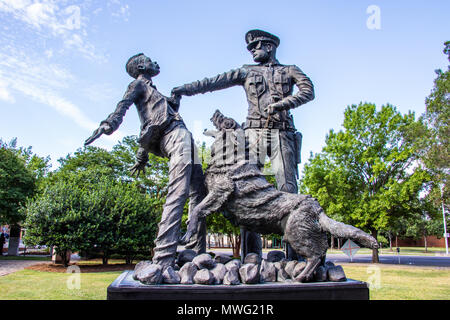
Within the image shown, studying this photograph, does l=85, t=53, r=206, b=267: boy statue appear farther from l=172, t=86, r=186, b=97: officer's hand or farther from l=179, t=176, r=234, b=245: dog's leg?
l=179, t=176, r=234, b=245: dog's leg

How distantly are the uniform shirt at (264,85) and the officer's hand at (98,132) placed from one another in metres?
1.38

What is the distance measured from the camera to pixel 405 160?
67.8ft

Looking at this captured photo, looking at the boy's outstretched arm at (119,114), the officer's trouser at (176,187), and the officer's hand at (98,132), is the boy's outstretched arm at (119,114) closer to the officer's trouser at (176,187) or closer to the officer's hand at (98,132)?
the officer's hand at (98,132)

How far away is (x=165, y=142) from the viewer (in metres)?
4.53

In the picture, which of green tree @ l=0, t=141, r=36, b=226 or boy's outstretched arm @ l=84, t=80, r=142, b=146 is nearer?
boy's outstretched arm @ l=84, t=80, r=142, b=146

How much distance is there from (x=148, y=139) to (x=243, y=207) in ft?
5.18

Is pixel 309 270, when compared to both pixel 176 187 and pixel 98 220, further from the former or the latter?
pixel 98 220

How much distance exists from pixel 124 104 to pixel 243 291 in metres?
2.71

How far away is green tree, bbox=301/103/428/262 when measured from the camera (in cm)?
2002

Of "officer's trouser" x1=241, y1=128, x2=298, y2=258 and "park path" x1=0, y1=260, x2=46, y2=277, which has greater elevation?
"officer's trouser" x1=241, y1=128, x2=298, y2=258

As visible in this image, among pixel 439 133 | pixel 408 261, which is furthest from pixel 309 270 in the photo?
pixel 408 261

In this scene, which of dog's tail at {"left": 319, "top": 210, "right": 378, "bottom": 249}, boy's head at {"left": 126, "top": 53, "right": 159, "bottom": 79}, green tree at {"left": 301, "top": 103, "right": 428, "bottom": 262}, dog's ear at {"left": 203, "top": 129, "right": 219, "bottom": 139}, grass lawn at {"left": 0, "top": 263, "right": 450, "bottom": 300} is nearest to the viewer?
dog's tail at {"left": 319, "top": 210, "right": 378, "bottom": 249}

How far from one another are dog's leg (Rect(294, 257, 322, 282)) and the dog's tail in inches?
14.2

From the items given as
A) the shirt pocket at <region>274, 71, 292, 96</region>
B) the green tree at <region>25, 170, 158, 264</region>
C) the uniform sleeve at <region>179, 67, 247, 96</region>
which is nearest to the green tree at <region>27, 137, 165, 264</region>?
the green tree at <region>25, 170, 158, 264</region>
